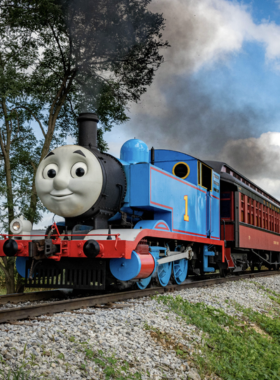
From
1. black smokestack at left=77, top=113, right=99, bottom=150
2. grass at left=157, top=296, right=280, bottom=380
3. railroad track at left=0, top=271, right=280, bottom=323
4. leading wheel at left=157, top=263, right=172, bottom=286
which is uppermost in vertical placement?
black smokestack at left=77, top=113, right=99, bottom=150

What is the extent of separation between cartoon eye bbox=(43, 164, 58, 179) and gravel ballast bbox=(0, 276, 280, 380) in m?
2.49

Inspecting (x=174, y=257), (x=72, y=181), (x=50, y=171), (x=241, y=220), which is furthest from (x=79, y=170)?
(x=241, y=220)

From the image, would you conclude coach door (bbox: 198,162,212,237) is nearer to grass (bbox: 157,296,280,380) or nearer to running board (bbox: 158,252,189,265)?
running board (bbox: 158,252,189,265)

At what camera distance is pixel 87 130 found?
711cm

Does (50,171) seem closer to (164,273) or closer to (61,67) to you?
(164,273)

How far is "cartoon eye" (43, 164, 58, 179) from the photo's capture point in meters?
6.75

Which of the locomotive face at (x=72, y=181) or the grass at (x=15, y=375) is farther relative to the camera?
the locomotive face at (x=72, y=181)

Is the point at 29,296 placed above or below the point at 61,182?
below

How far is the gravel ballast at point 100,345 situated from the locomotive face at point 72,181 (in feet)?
6.34

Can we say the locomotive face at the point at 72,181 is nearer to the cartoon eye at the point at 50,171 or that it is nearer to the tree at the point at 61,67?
the cartoon eye at the point at 50,171

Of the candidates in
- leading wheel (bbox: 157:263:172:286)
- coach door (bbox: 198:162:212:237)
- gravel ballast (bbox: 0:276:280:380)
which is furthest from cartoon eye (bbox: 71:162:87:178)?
coach door (bbox: 198:162:212:237)

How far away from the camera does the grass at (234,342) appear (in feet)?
12.5

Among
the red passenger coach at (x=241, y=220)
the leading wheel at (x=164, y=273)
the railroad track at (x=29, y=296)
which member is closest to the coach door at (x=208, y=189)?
the red passenger coach at (x=241, y=220)

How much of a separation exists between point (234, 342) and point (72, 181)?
11.2 feet
